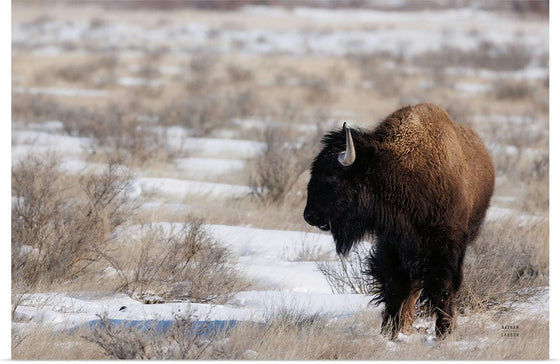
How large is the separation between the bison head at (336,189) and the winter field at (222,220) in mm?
815

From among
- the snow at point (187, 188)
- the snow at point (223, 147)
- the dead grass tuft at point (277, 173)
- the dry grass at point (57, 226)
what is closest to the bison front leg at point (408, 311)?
the dry grass at point (57, 226)

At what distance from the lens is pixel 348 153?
582cm

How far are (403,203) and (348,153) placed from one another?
0.61 m

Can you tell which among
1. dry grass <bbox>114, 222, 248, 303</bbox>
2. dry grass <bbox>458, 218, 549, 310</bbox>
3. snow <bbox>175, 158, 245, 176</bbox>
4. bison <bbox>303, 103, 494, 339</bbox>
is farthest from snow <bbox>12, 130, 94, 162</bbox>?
bison <bbox>303, 103, 494, 339</bbox>

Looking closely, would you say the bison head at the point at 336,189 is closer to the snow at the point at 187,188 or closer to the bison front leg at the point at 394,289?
the bison front leg at the point at 394,289

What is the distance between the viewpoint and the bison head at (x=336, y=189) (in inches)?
236

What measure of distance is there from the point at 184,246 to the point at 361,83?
20396mm

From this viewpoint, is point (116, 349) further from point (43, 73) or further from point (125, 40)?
point (125, 40)

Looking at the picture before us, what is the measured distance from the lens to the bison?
5996 millimetres

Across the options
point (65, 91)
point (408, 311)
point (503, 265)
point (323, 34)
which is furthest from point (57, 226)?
point (323, 34)

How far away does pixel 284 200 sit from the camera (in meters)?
10.9

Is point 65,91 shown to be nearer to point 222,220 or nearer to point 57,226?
point 222,220

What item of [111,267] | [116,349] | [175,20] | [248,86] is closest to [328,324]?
[116,349]

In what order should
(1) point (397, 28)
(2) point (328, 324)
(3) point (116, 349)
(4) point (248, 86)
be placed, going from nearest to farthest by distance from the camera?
(3) point (116, 349), (2) point (328, 324), (4) point (248, 86), (1) point (397, 28)
